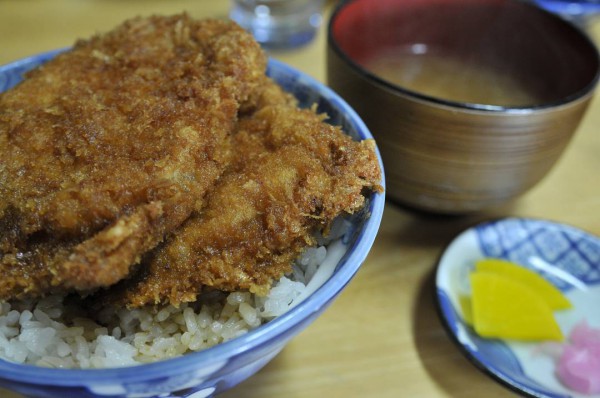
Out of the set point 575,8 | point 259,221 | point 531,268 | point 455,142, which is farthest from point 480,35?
point 259,221

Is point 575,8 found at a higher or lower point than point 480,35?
lower

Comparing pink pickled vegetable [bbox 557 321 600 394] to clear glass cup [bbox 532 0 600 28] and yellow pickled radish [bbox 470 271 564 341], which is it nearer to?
yellow pickled radish [bbox 470 271 564 341]

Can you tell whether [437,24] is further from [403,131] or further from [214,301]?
[214,301]

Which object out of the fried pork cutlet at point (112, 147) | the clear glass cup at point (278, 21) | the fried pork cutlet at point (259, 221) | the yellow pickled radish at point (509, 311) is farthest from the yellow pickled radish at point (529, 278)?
the clear glass cup at point (278, 21)

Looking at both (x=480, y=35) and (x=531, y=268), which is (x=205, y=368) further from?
(x=480, y=35)

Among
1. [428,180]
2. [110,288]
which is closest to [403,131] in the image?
[428,180]

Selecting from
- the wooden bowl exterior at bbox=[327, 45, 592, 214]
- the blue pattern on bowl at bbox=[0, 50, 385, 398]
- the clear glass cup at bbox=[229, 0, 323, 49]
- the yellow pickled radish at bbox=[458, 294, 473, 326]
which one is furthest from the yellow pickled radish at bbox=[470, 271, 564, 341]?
the clear glass cup at bbox=[229, 0, 323, 49]

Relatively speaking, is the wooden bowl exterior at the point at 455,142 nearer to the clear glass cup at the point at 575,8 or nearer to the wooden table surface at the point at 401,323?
the wooden table surface at the point at 401,323
